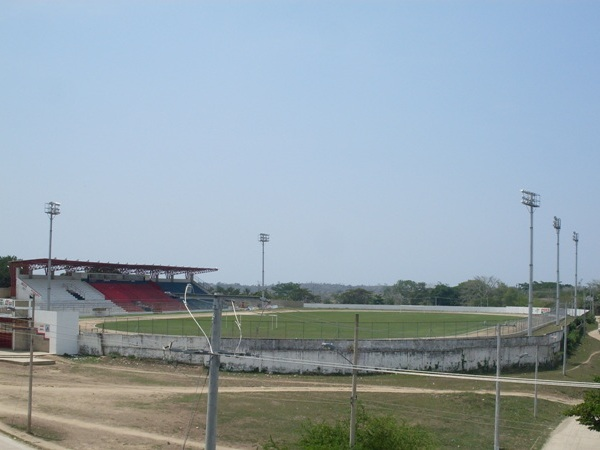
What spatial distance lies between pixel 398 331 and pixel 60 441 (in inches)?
1600

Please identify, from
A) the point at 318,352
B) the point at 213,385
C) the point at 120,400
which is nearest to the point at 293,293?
the point at 318,352

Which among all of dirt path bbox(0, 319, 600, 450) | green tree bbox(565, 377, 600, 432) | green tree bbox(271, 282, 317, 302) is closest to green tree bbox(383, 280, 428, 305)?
green tree bbox(271, 282, 317, 302)

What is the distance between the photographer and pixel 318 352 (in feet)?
152

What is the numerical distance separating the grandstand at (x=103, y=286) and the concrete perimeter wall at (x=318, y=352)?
72.3 ft

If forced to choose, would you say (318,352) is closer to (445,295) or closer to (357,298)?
(357,298)

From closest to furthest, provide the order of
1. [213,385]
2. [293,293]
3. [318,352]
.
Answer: [213,385] → [318,352] → [293,293]

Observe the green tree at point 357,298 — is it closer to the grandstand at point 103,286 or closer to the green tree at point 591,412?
the grandstand at point 103,286

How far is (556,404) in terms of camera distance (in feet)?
140

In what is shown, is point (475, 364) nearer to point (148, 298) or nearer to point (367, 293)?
point (148, 298)

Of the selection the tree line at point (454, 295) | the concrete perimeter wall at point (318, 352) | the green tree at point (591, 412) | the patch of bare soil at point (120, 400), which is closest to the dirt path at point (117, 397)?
the patch of bare soil at point (120, 400)

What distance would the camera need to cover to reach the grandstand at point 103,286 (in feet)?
250

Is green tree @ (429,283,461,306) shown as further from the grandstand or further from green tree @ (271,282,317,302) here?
the grandstand

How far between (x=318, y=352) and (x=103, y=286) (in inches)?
1935

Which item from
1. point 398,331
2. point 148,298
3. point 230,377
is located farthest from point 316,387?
point 148,298
